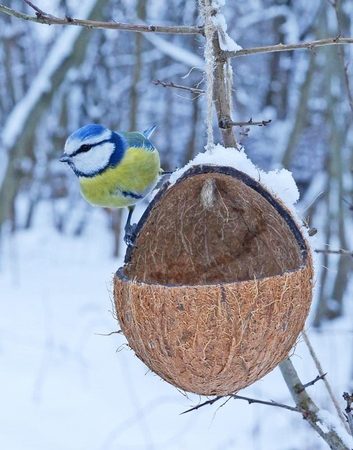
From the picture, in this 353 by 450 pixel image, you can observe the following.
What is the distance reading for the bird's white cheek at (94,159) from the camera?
2092 mm

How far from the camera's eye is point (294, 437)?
391 cm

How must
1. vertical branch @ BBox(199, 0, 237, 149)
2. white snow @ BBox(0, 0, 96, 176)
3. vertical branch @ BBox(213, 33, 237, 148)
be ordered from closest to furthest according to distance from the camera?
→ 1. vertical branch @ BBox(199, 0, 237, 149)
2. vertical branch @ BBox(213, 33, 237, 148)
3. white snow @ BBox(0, 0, 96, 176)

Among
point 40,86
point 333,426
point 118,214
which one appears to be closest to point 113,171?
point 333,426

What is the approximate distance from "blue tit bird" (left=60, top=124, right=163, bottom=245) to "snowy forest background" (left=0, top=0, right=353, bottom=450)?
32cm

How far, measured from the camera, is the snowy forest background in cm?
362

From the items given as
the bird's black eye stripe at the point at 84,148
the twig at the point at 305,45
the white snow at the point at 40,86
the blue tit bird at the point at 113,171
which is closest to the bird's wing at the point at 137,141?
the blue tit bird at the point at 113,171

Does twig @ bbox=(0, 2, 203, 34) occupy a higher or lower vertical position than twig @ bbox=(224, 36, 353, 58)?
higher

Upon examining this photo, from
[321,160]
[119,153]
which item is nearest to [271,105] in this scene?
[321,160]

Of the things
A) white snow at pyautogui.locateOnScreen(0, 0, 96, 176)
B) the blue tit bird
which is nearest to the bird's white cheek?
the blue tit bird

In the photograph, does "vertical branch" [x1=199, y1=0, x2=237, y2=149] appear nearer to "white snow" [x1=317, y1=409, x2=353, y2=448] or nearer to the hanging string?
the hanging string

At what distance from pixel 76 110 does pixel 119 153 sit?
580 centimetres

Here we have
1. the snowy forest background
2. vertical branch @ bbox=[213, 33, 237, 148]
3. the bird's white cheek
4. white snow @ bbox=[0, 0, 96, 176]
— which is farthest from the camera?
the snowy forest background

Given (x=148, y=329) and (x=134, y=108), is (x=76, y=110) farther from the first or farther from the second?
(x=148, y=329)

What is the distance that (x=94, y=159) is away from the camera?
2.14 meters
